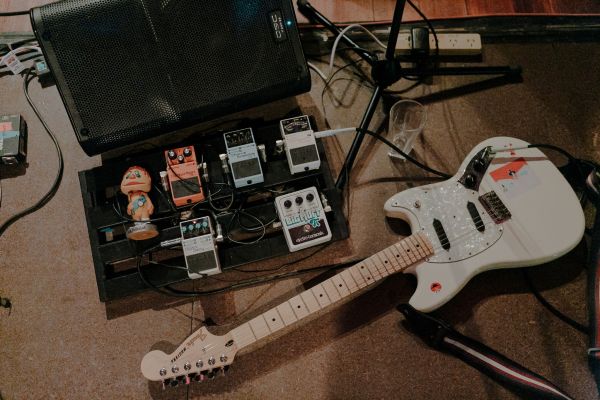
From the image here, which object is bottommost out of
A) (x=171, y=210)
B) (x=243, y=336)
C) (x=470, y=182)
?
(x=243, y=336)

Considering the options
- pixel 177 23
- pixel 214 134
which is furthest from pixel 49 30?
pixel 214 134

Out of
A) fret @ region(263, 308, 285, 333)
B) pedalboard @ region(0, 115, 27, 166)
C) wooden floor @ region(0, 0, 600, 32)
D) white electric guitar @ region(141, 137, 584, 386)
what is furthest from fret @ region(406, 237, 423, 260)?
pedalboard @ region(0, 115, 27, 166)

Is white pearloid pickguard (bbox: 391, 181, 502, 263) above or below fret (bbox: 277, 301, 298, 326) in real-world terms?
above

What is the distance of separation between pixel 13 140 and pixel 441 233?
1.10 metres

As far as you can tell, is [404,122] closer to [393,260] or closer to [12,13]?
[393,260]

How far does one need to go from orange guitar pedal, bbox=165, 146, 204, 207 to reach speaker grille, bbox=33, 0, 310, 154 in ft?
0.21

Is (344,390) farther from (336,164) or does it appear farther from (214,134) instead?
(214,134)

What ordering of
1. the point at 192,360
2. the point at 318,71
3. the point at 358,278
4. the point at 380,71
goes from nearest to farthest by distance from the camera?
the point at 192,360, the point at 358,278, the point at 380,71, the point at 318,71

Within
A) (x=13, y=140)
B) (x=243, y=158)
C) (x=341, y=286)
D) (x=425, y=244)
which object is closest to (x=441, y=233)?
(x=425, y=244)

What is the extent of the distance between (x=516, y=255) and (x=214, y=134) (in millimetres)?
774

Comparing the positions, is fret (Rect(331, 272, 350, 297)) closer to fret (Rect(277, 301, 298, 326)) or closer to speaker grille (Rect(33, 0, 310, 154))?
fret (Rect(277, 301, 298, 326))

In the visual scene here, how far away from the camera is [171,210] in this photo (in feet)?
3.50

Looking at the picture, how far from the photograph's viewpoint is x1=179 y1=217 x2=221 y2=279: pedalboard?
1.00m

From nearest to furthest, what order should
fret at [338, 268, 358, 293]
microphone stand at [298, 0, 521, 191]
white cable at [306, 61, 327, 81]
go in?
fret at [338, 268, 358, 293] → microphone stand at [298, 0, 521, 191] → white cable at [306, 61, 327, 81]
